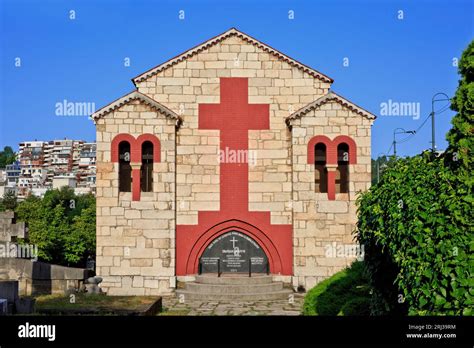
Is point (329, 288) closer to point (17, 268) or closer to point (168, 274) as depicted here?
point (168, 274)

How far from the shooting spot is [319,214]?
2083 cm

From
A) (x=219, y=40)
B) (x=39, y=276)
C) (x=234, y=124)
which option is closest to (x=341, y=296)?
(x=39, y=276)

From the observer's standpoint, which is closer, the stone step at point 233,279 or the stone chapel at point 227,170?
the stone step at point 233,279

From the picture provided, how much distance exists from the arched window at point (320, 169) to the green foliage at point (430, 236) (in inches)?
518

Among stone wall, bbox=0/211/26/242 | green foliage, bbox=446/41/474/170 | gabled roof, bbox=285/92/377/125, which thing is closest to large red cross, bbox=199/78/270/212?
gabled roof, bbox=285/92/377/125

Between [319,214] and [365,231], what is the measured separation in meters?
12.0

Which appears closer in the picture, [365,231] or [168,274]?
[365,231]

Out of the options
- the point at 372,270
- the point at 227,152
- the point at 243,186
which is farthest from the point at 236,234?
the point at 372,270

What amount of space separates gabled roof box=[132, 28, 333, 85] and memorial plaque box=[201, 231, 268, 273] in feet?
24.5

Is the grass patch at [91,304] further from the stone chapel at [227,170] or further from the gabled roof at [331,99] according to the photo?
the gabled roof at [331,99]

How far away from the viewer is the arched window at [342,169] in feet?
69.9

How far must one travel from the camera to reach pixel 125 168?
21.5 meters

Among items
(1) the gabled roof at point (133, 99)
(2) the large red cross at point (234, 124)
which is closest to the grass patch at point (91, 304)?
(2) the large red cross at point (234, 124)

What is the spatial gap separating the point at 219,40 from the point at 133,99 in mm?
4473
